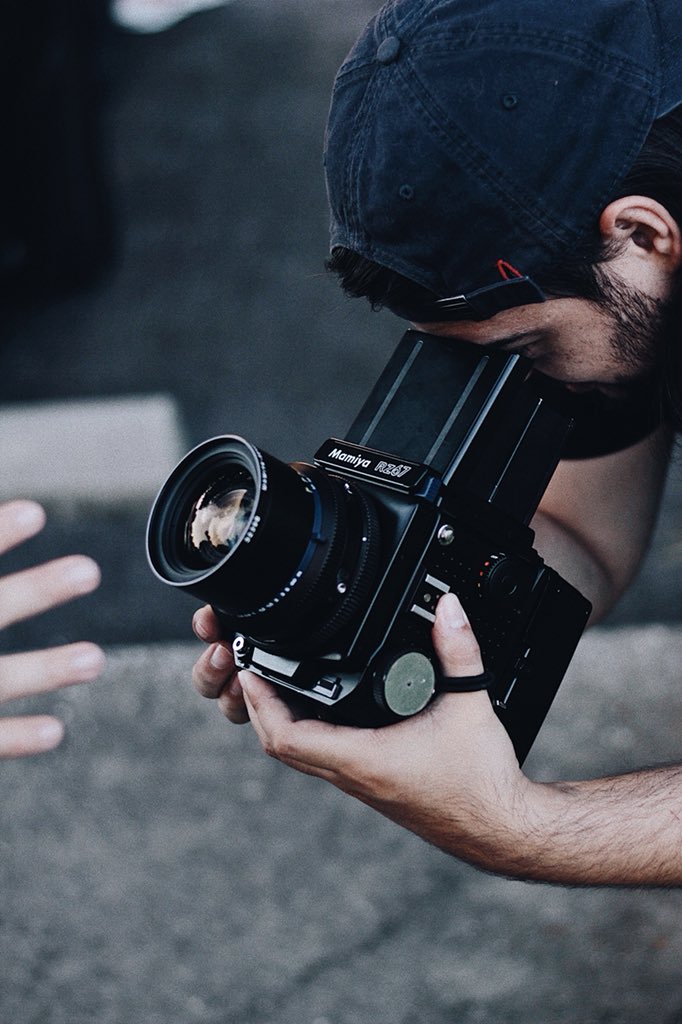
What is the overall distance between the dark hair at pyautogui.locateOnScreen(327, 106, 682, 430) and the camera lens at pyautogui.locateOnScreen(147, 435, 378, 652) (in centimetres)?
28

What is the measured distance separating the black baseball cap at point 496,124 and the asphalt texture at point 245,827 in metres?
1.24

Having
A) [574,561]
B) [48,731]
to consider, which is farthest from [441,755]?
[574,561]

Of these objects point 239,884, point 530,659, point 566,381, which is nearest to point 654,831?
point 530,659

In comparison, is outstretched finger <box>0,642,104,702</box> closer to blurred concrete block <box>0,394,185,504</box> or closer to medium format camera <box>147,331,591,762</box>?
medium format camera <box>147,331,591,762</box>

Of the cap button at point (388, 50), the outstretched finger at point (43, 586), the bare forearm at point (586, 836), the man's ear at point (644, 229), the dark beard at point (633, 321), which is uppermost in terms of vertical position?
the cap button at point (388, 50)

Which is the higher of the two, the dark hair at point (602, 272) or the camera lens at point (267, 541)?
the dark hair at point (602, 272)

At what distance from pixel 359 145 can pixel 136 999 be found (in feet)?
4.92

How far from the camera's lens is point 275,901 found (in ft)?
6.75

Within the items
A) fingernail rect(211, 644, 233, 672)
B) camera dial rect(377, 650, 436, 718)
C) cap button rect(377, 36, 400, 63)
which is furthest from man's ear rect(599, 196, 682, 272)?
fingernail rect(211, 644, 233, 672)

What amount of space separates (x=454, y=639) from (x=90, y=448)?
6.42 ft

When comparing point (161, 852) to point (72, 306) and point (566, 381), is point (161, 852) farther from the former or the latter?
point (72, 306)

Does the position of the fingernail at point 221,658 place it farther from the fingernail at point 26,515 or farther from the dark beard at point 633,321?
the dark beard at point 633,321

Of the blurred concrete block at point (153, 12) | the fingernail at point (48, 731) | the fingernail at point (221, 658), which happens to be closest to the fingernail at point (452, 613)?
the fingernail at point (221, 658)

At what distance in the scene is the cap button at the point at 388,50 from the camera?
1.22 m
